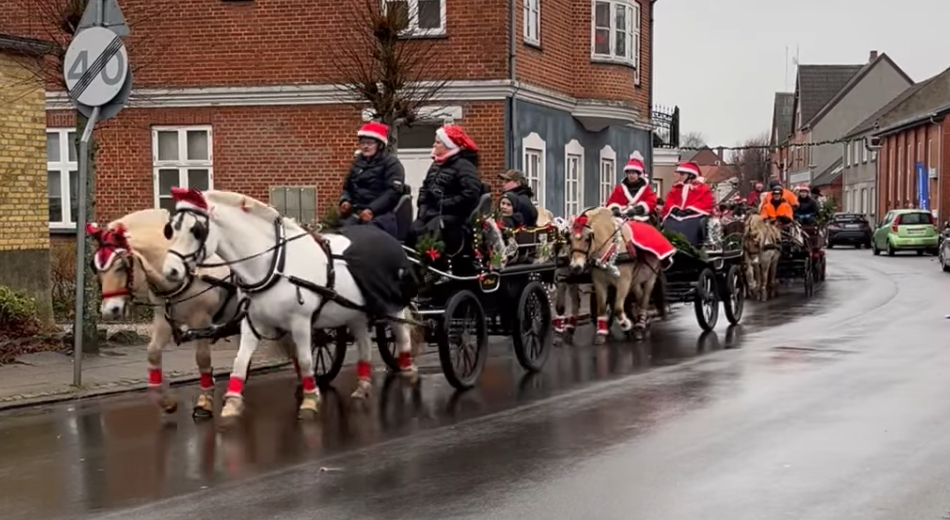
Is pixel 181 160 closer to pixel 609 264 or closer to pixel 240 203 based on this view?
pixel 609 264

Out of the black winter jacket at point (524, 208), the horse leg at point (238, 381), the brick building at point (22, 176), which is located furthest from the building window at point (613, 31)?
the horse leg at point (238, 381)

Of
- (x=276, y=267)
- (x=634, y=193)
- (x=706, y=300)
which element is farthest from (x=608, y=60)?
(x=276, y=267)

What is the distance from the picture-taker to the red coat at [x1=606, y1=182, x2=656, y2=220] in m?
15.2

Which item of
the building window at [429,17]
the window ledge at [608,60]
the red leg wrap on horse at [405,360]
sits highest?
the building window at [429,17]

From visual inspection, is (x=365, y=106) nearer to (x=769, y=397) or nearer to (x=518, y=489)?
(x=769, y=397)

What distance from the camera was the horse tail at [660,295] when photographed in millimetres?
15195

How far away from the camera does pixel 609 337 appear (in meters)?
15.1

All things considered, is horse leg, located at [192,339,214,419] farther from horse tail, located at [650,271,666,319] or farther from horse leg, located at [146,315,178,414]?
horse tail, located at [650,271,666,319]

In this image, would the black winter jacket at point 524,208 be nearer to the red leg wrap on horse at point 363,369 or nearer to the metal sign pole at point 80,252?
the red leg wrap on horse at point 363,369

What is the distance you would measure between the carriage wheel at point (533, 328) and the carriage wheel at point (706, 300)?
3846 mm

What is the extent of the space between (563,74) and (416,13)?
450cm

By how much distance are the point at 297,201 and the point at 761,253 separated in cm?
857

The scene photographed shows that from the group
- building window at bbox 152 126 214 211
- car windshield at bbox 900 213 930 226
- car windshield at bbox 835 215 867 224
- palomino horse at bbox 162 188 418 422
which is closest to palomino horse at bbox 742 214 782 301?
building window at bbox 152 126 214 211

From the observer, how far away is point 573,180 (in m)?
25.3
